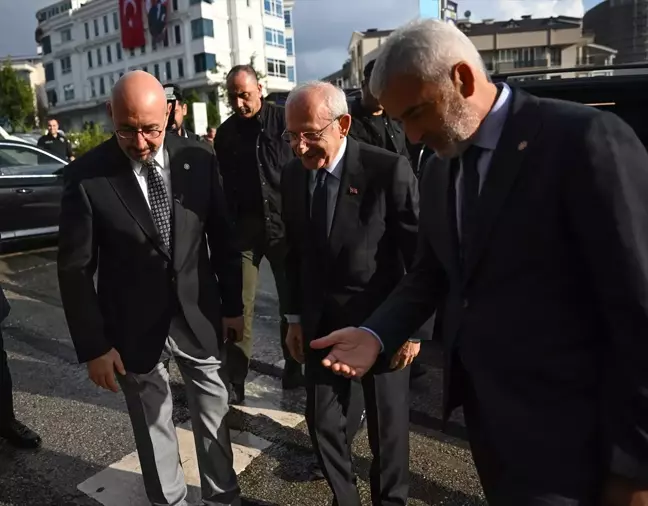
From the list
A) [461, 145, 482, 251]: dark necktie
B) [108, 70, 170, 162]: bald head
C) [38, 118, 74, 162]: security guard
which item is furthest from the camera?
[38, 118, 74, 162]: security guard

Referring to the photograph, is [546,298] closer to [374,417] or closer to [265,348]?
[374,417]

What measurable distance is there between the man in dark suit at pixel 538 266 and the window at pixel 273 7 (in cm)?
7129

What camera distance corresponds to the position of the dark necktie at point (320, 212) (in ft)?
8.55

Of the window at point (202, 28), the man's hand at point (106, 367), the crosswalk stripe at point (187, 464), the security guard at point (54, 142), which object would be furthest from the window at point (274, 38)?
the man's hand at point (106, 367)

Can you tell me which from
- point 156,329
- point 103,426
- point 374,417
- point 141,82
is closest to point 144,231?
point 156,329

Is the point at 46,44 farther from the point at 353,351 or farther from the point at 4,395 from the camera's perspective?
the point at 353,351

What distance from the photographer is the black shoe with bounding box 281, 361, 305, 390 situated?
4133 millimetres

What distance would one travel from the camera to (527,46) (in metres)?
63.3

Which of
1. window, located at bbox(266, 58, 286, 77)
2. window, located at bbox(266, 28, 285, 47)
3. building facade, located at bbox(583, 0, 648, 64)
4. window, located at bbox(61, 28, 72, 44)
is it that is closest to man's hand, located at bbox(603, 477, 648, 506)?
building facade, located at bbox(583, 0, 648, 64)

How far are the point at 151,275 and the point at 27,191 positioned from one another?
23.5 feet

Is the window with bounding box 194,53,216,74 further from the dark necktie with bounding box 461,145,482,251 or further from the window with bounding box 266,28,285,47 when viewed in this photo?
the dark necktie with bounding box 461,145,482,251

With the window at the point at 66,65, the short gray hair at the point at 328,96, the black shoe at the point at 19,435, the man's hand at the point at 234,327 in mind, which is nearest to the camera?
the short gray hair at the point at 328,96

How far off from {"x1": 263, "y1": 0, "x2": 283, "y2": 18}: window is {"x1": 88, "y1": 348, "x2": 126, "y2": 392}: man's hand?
7064cm

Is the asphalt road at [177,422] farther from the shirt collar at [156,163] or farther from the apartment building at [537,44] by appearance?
the apartment building at [537,44]
